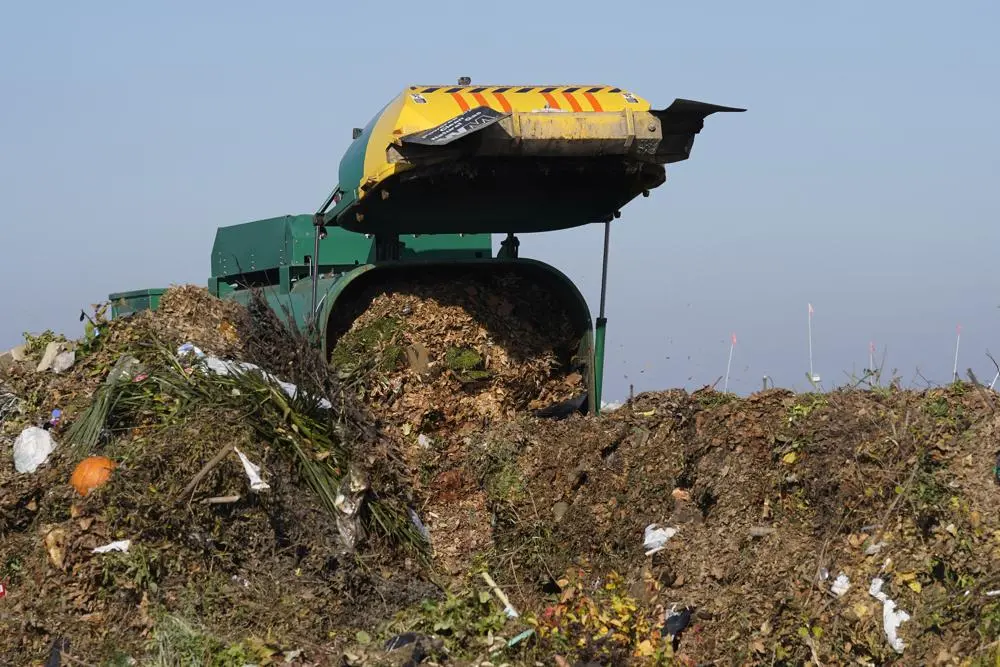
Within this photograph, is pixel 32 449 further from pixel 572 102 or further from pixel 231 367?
pixel 572 102

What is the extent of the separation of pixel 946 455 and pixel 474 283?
3.08 meters

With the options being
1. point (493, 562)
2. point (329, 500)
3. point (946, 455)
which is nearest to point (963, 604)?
point (946, 455)

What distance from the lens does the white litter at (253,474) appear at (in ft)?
18.5

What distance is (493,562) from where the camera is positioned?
6168mm

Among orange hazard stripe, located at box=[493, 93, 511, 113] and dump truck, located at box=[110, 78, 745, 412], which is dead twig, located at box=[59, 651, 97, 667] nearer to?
dump truck, located at box=[110, 78, 745, 412]

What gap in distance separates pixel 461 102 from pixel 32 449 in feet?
9.76

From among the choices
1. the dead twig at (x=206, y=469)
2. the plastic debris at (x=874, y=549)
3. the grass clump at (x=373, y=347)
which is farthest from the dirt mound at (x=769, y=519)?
the dead twig at (x=206, y=469)

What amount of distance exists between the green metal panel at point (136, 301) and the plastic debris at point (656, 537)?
15.9ft

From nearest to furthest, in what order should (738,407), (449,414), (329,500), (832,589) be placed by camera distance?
(832,589)
(329,500)
(738,407)
(449,414)

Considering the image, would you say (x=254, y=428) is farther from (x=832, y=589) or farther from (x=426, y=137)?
(x=832, y=589)

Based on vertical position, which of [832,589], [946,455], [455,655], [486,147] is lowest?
[455,655]

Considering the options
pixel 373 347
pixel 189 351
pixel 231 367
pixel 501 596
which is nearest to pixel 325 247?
pixel 373 347

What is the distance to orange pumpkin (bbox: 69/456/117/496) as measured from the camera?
5.78 m

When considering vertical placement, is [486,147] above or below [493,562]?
above
